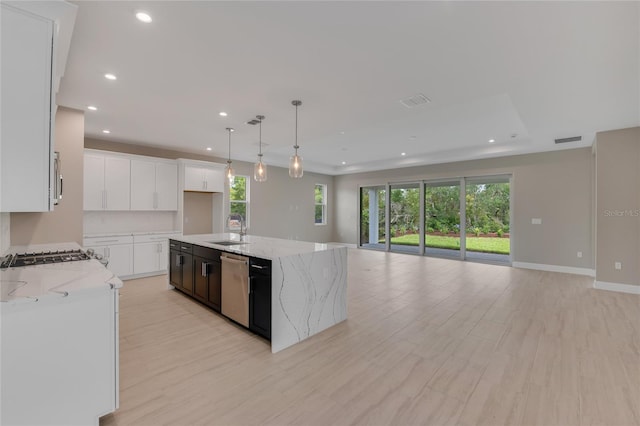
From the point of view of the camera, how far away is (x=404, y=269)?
6.48 m

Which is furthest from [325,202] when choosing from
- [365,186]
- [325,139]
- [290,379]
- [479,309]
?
[290,379]

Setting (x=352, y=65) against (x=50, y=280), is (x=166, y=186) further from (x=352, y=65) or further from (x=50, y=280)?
(x=352, y=65)

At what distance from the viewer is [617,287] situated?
4.80 m

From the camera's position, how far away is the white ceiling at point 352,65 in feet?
6.76

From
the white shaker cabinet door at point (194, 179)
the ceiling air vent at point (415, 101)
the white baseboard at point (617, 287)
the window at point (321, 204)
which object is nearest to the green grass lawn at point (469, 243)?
the white baseboard at point (617, 287)

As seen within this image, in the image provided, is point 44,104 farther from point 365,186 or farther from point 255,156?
point 365,186

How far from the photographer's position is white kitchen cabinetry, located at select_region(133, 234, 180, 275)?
5.47 metres

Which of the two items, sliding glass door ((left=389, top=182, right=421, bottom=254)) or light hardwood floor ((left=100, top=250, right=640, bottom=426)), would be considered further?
sliding glass door ((left=389, top=182, right=421, bottom=254))

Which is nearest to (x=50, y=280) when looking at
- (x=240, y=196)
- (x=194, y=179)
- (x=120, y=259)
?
(x=120, y=259)

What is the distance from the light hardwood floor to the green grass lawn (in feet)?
9.71

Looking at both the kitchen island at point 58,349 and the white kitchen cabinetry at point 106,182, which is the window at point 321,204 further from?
the kitchen island at point 58,349

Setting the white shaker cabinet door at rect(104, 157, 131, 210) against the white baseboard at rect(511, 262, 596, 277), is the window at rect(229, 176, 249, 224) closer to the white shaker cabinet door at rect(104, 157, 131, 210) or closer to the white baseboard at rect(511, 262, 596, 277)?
the white shaker cabinet door at rect(104, 157, 131, 210)

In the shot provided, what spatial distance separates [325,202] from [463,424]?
29.3 feet

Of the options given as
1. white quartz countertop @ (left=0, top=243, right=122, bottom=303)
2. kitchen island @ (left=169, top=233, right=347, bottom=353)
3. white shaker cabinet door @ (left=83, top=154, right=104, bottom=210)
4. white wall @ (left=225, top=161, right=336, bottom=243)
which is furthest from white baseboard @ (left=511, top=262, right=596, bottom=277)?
white shaker cabinet door @ (left=83, top=154, right=104, bottom=210)
